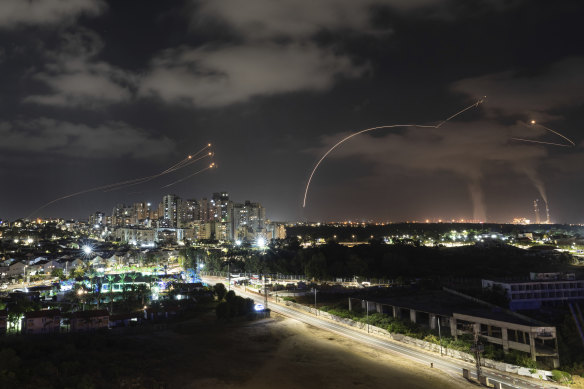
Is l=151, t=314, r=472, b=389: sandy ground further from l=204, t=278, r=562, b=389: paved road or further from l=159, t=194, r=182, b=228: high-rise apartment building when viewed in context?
l=159, t=194, r=182, b=228: high-rise apartment building

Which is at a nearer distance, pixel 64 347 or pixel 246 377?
pixel 246 377

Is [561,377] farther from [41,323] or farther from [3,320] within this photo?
[3,320]

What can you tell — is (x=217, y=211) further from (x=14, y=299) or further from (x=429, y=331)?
(x=429, y=331)

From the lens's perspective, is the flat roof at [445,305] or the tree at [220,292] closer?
the flat roof at [445,305]

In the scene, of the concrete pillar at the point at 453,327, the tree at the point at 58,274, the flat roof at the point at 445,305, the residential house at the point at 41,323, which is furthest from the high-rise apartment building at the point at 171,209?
the concrete pillar at the point at 453,327

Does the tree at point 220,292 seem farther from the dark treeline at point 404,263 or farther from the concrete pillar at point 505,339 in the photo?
the concrete pillar at point 505,339

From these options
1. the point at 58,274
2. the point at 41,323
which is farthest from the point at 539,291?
the point at 58,274

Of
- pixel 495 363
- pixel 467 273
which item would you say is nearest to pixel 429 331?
pixel 495 363
